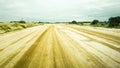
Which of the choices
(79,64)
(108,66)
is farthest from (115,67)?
(79,64)

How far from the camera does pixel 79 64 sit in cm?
473

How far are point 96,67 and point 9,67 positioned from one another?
2.76 meters

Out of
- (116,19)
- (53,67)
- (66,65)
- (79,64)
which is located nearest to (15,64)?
(53,67)

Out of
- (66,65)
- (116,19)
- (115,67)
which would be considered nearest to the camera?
(115,67)

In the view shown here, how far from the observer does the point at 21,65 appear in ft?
15.4

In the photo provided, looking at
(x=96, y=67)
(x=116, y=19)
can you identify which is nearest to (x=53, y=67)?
(x=96, y=67)

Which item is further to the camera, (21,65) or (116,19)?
(116,19)

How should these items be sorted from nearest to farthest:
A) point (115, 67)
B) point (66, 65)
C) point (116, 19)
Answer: point (115, 67), point (66, 65), point (116, 19)

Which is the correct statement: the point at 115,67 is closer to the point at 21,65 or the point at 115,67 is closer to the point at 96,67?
the point at 96,67

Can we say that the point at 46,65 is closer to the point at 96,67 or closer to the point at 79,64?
the point at 79,64

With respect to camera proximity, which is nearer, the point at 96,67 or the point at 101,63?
the point at 96,67

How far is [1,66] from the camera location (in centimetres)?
461

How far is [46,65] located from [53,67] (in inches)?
13.4

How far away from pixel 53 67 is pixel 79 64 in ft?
3.03
